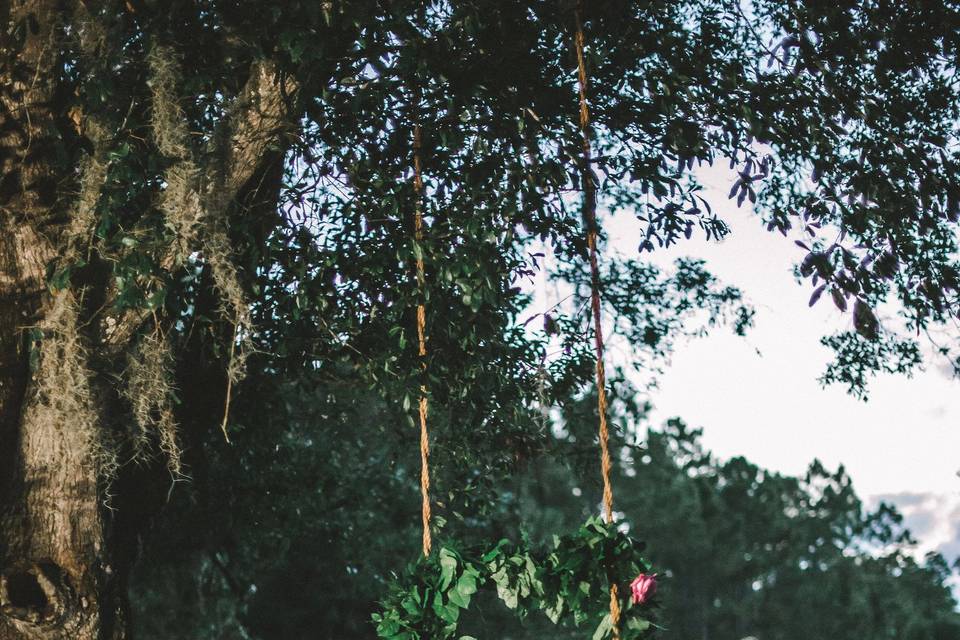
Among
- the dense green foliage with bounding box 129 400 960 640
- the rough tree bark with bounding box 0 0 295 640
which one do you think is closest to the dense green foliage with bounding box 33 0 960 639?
the rough tree bark with bounding box 0 0 295 640

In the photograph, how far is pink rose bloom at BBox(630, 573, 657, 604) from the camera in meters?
3.81

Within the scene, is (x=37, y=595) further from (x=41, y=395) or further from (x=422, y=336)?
(x=422, y=336)

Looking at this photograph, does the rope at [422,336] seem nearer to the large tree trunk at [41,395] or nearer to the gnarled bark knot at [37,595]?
the large tree trunk at [41,395]

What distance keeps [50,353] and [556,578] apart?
108 inches

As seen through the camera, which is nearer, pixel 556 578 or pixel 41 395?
pixel 556 578

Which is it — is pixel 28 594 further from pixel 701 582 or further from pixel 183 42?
pixel 701 582

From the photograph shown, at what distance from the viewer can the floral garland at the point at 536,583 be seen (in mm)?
3900

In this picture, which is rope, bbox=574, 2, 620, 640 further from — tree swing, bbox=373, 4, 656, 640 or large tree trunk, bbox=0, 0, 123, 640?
large tree trunk, bbox=0, 0, 123, 640

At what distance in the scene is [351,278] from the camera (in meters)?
5.75

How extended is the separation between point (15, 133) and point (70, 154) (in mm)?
274

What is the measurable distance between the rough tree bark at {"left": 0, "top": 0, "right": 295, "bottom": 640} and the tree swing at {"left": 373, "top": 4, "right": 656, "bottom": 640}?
1712mm

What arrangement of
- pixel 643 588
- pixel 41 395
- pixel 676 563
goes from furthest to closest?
pixel 676 563
pixel 41 395
pixel 643 588

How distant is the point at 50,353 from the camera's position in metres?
5.11

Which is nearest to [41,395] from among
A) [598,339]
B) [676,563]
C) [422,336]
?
[422,336]
